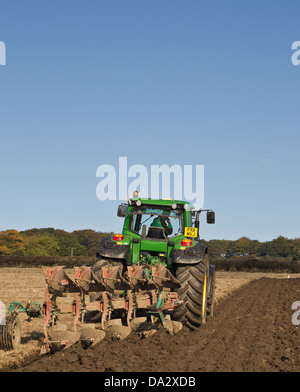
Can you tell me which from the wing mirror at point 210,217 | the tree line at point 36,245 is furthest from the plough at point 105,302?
the tree line at point 36,245

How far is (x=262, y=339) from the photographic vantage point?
8516 mm

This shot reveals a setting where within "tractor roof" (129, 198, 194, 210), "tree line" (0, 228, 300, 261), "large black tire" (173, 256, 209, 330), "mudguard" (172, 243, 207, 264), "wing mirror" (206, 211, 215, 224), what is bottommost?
"tree line" (0, 228, 300, 261)

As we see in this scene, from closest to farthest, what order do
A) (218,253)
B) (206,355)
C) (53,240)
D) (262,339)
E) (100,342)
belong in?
(206,355)
(100,342)
(262,339)
(53,240)
(218,253)

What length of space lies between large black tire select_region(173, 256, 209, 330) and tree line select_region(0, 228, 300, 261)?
3828 centimetres

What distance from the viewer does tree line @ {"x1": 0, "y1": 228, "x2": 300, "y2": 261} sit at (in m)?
66.0

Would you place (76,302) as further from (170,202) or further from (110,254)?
(170,202)

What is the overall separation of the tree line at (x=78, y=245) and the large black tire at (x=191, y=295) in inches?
1507

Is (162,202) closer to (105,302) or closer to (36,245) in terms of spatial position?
(105,302)

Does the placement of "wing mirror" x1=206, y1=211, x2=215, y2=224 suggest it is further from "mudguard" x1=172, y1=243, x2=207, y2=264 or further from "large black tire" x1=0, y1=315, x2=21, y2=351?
"large black tire" x1=0, y1=315, x2=21, y2=351

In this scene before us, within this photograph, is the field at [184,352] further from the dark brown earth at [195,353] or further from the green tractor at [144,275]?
the green tractor at [144,275]

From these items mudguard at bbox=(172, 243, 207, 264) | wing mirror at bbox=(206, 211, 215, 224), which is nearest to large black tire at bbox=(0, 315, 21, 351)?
mudguard at bbox=(172, 243, 207, 264)
